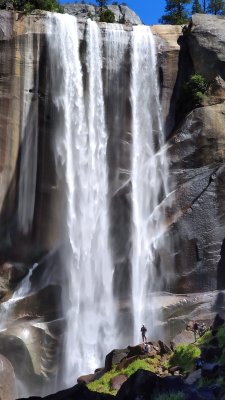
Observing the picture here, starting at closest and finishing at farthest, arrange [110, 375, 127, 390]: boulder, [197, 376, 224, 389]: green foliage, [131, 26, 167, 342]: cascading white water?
[197, 376, 224, 389]: green foliage, [110, 375, 127, 390]: boulder, [131, 26, 167, 342]: cascading white water

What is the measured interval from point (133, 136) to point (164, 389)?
19500mm

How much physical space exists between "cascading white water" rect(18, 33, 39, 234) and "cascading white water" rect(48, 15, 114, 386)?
123cm

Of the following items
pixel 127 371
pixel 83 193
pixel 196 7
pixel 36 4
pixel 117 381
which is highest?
pixel 196 7

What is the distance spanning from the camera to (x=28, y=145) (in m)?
30.5

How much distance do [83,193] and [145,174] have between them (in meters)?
3.66

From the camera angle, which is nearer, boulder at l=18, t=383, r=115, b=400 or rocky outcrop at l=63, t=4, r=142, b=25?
boulder at l=18, t=383, r=115, b=400

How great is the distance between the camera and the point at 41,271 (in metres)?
28.8

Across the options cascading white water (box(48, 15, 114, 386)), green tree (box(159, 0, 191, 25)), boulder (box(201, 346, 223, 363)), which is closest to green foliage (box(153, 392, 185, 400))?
boulder (box(201, 346, 223, 363))

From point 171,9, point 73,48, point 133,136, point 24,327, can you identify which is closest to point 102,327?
point 24,327

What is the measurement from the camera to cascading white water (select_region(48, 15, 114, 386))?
27.2 m

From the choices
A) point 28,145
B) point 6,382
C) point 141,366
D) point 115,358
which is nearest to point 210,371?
point 141,366

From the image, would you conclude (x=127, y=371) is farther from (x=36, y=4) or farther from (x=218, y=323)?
(x=36, y=4)

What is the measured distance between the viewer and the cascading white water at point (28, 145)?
2975 cm

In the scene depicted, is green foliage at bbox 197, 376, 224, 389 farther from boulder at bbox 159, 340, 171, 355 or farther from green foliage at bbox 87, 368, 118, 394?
boulder at bbox 159, 340, 171, 355
